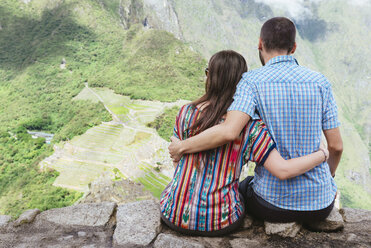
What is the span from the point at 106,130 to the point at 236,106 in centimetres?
3747

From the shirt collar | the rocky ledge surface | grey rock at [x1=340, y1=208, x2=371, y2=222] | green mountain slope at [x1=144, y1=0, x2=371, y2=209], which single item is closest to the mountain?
green mountain slope at [x1=144, y1=0, x2=371, y2=209]

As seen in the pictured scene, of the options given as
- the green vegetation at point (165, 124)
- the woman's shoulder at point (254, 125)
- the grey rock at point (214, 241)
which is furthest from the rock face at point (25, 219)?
the green vegetation at point (165, 124)

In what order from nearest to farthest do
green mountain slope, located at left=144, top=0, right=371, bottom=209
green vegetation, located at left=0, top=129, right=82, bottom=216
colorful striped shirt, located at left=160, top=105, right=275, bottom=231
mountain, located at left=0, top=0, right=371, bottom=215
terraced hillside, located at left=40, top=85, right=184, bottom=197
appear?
colorful striped shirt, located at left=160, top=105, right=275, bottom=231 < green vegetation, located at left=0, top=129, right=82, bottom=216 < terraced hillside, located at left=40, top=85, right=184, bottom=197 < mountain, located at left=0, top=0, right=371, bottom=215 < green mountain slope, located at left=144, top=0, right=371, bottom=209

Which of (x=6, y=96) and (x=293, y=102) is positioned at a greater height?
(x=293, y=102)

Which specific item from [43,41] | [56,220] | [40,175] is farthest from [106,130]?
[43,41]

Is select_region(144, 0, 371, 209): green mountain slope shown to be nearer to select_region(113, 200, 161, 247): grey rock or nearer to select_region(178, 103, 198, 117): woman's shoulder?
select_region(113, 200, 161, 247): grey rock

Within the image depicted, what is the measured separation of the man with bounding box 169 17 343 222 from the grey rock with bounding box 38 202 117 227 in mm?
1183

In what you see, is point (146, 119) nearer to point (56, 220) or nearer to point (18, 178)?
point (18, 178)

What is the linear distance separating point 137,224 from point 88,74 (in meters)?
70.6

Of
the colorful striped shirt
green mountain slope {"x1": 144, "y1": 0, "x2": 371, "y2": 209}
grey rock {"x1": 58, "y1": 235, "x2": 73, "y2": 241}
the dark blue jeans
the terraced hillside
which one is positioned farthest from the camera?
green mountain slope {"x1": 144, "y1": 0, "x2": 371, "y2": 209}

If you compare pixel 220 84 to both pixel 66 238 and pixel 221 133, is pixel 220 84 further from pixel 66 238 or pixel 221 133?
pixel 66 238

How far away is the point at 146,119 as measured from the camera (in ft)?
125

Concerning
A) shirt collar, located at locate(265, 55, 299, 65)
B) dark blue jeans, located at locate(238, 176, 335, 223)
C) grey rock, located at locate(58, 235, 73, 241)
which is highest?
shirt collar, located at locate(265, 55, 299, 65)

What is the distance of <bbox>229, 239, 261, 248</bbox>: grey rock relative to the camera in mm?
1912
